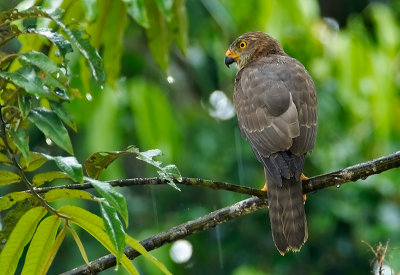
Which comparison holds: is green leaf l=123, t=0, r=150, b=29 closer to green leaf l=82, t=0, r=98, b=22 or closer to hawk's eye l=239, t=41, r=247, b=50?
green leaf l=82, t=0, r=98, b=22

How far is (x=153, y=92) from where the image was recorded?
6.16 meters

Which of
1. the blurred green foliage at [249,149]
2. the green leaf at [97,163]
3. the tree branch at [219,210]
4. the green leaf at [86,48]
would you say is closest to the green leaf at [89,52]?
the green leaf at [86,48]

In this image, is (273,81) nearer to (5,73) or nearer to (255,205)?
(255,205)

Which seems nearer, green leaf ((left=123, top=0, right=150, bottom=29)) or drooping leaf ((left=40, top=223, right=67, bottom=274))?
drooping leaf ((left=40, top=223, right=67, bottom=274))

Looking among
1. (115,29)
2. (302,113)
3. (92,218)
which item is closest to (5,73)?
(92,218)

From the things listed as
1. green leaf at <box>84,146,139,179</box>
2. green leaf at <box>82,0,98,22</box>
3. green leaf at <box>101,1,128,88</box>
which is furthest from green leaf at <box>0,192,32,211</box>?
green leaf at <box>101,1,128,88</box>

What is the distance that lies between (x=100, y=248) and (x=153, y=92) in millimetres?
3041

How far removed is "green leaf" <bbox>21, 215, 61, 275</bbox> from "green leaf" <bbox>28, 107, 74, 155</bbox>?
356 millimetres

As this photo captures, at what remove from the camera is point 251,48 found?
5.97 m

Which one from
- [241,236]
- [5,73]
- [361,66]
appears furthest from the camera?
[241,236]

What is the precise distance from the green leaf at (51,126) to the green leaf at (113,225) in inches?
8.2

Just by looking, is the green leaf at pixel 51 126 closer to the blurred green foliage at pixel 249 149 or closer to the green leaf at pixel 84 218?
the green leaf at pixel 84 218

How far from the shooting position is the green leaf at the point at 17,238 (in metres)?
2.52

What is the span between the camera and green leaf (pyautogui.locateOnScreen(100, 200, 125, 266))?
7.41 ft
